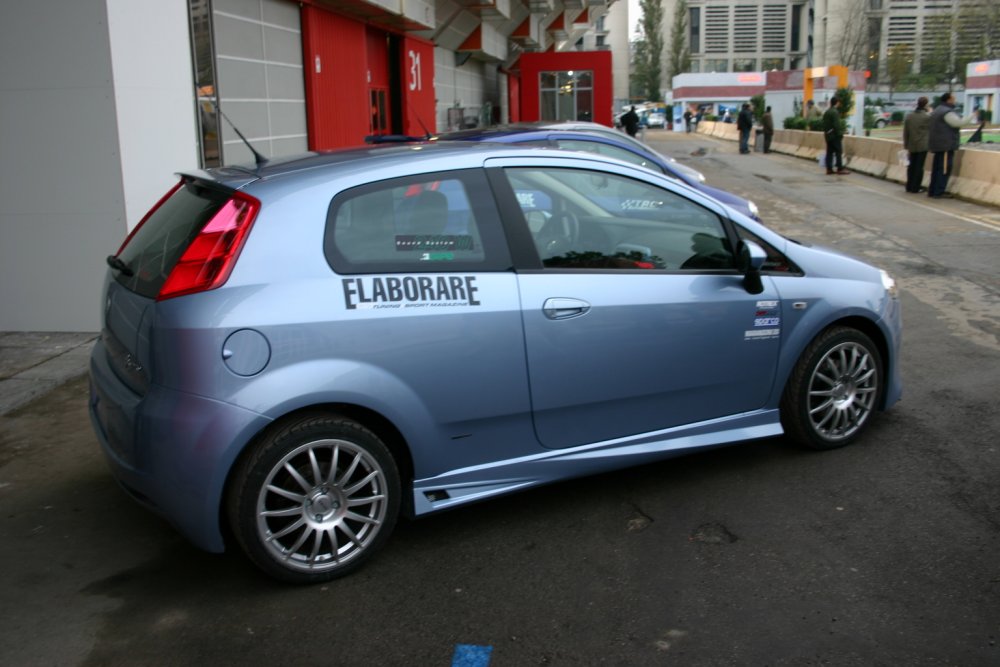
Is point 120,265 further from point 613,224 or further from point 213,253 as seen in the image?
point 613,224

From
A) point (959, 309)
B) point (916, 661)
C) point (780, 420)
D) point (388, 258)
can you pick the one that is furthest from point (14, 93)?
point (959, 309)

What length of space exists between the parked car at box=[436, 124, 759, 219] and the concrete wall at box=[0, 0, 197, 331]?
2609mm

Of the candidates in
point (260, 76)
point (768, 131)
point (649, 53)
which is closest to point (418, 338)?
point (260, 76)

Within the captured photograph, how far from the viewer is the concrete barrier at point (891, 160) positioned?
53.6ft

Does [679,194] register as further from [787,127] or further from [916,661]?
[787,127]

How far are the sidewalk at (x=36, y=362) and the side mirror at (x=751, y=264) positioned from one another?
4672mm

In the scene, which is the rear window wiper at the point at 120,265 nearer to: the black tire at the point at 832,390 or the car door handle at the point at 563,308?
the car door handle at the point at 563,308

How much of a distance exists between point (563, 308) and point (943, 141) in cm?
1490

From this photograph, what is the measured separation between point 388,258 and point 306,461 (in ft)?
2.94

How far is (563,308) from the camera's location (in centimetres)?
426

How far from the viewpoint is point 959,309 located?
8805 mm

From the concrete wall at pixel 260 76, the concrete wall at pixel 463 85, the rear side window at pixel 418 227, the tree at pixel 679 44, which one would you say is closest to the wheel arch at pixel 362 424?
the rear side window at pixel 418 227

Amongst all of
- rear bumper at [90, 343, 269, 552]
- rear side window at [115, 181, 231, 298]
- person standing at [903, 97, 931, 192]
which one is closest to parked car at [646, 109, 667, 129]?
person standing at [903, 97, 931, 192]

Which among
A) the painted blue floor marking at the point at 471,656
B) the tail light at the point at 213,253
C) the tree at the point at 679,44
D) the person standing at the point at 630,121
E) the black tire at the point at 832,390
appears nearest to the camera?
the painted blue floor marking at the point at 471,656
